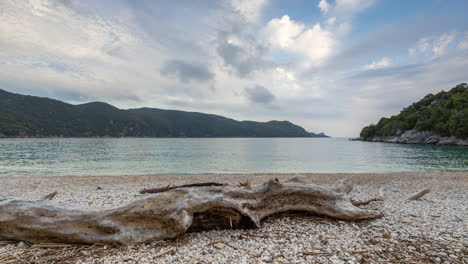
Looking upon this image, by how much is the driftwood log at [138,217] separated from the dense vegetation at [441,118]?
307ft

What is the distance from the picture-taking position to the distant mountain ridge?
7169 centimetres

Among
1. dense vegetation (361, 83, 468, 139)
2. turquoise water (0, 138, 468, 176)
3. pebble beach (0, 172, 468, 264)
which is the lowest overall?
turquoise water (0, 138, 468, 176)

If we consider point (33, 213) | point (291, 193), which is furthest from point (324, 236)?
point (33, 213)

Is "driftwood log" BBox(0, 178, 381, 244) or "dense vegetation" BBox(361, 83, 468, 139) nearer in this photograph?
"driftwood log" BBox(0, 178, 381, 244)

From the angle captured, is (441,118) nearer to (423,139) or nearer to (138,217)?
(423,139)

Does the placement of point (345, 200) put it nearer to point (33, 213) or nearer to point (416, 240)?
point (416, 240)

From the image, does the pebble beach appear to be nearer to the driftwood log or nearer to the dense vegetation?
the driftwood log

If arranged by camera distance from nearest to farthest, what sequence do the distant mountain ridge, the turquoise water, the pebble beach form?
the pebble beach
the turquoise water
the distant mountain ridge

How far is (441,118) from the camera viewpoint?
81.8m

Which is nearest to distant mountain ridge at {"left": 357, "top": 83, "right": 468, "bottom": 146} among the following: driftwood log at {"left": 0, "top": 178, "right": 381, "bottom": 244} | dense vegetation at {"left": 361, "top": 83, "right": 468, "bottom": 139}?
dense vegetation at {"left": 361, "top": 83, "right": 468, "bottom": 139}

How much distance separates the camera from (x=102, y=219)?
15.7ft

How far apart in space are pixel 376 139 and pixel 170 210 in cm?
14775

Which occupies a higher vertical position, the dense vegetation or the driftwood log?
the dense vegetation

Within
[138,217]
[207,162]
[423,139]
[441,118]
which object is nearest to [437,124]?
[441,118]
